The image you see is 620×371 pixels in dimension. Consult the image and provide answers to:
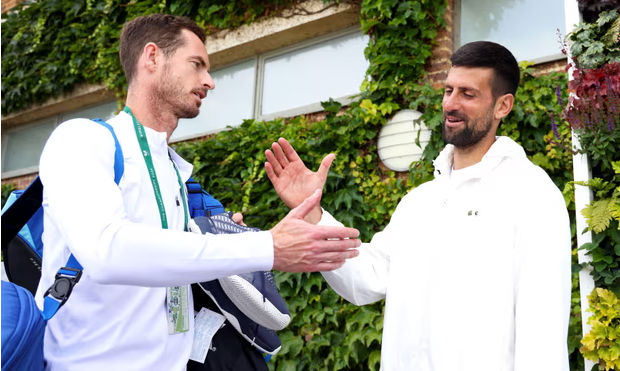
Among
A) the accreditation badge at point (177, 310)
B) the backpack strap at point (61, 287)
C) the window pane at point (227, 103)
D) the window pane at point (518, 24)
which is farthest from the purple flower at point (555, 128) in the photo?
the window pane at point (227, 103)

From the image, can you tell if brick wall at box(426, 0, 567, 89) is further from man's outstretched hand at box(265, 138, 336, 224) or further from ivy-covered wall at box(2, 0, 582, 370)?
man's outstretched hand at box(265, 138, 336, 224)

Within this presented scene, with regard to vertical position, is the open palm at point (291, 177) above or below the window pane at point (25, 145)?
below

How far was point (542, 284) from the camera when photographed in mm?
2232

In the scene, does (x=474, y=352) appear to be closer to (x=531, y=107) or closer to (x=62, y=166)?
(x=62, y=166)

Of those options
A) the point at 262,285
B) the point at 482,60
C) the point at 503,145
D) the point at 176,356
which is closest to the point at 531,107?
the point at 482,60

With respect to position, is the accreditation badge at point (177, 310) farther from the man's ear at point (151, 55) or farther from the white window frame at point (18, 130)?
the white window frame at point (18, 130)

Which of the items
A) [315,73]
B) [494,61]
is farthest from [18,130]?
[494,61]

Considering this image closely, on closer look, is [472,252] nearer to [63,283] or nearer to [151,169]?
[151,169]

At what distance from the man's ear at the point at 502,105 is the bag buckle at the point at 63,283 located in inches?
78.5

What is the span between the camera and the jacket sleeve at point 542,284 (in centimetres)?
217

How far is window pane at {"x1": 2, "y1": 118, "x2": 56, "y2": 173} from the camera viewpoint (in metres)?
8.99

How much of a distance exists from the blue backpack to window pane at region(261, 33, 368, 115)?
3660 mm

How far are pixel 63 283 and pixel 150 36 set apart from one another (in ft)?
3.65

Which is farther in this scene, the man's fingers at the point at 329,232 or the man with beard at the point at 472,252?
the man with beard at the point at 472,252
